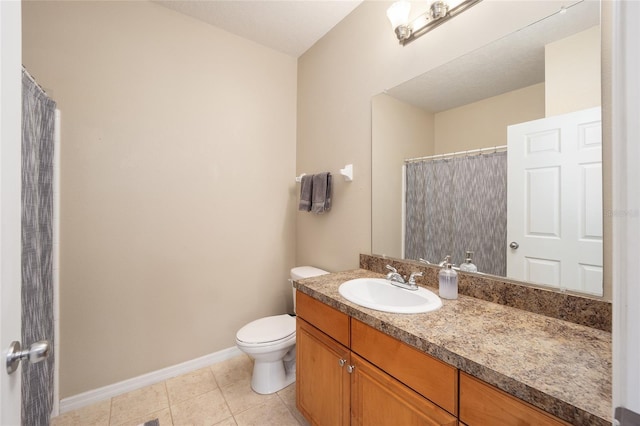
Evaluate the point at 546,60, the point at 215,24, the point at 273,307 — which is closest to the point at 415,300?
the point at 546,60

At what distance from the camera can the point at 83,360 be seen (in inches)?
62.6

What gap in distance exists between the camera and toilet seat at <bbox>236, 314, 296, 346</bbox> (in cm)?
161

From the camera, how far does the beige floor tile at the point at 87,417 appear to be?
4.81ft

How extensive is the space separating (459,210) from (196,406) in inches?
76.1

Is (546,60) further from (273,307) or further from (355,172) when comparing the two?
(273,307)

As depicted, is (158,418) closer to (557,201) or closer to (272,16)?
(557,201)

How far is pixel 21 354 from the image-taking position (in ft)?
1.81

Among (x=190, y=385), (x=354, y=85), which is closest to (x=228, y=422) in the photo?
(x=190, y=385)

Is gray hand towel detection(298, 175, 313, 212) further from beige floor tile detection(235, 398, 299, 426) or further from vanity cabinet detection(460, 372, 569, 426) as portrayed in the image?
vanity cabinet detection(460, 372, 569, 426)

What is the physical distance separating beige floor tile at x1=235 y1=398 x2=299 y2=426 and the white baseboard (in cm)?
62

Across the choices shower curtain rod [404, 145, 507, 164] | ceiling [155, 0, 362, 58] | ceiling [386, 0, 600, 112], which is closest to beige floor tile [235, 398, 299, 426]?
shower curtain rod [404, 145, 507, 164]

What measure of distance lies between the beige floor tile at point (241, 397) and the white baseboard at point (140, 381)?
33 centimetres

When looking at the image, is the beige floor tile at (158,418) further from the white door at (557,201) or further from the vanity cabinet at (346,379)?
the white door at (557,201)

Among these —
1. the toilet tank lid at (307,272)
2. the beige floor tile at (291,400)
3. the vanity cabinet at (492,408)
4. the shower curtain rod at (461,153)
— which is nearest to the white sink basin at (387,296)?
the vanity cabinet at (492,408)
